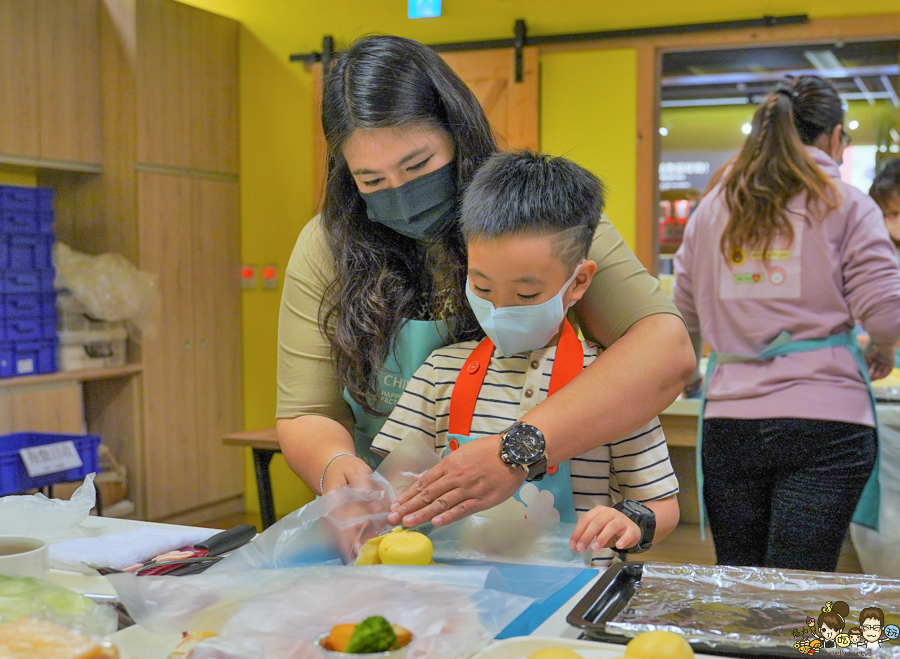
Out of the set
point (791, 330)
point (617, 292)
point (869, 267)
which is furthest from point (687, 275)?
point (617, 292)

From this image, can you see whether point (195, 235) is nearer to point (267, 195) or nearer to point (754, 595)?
point (267, 195)

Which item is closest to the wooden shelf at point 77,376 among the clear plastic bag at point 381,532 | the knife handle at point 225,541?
the knife handle at point 225,541

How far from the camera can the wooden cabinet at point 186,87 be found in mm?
4402

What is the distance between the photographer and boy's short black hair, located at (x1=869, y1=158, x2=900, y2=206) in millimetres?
3502

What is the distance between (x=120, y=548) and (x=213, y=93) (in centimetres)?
416

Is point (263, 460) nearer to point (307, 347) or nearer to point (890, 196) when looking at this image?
point (307, 347)

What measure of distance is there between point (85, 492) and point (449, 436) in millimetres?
499

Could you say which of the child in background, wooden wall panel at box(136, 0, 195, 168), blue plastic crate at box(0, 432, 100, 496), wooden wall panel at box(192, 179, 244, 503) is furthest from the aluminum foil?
wooden wall panel at box(192, 179, 244, 503)

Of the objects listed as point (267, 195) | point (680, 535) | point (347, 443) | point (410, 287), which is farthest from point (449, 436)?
point (267, 195)

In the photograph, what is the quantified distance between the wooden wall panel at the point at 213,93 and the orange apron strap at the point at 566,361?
383 centimetres

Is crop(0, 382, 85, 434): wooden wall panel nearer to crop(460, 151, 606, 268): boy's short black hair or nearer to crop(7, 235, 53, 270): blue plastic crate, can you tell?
crop(7, 235, 53, 270): blue plastic crate

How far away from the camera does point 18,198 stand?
148 inches

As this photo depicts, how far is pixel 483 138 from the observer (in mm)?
1359

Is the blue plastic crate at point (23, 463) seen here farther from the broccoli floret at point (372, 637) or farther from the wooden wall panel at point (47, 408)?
the broccoli floret at point (372, 637)
